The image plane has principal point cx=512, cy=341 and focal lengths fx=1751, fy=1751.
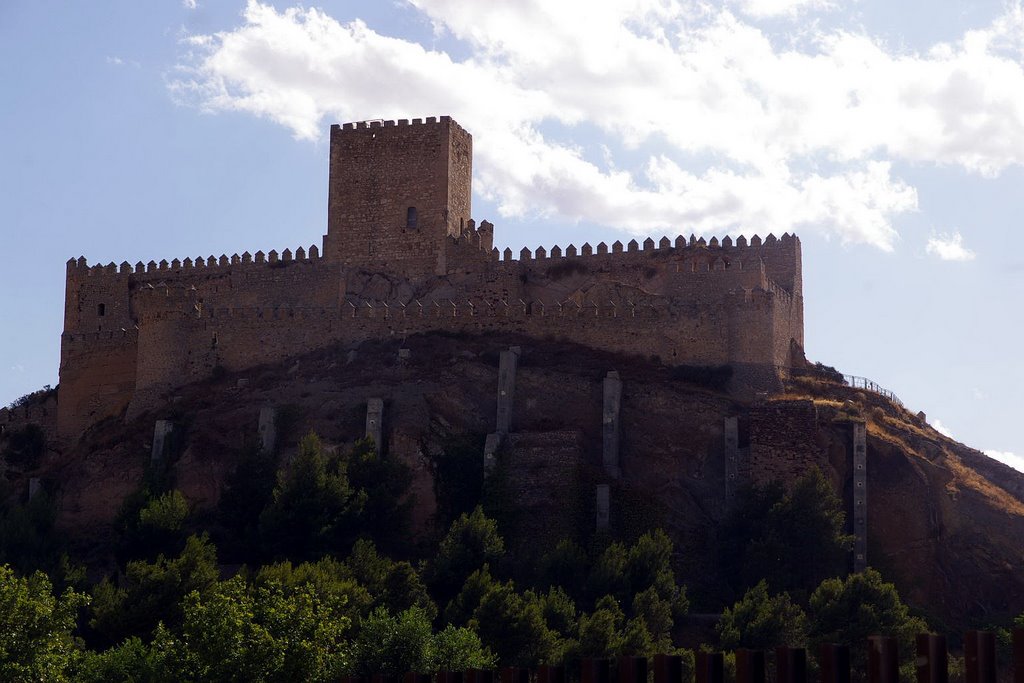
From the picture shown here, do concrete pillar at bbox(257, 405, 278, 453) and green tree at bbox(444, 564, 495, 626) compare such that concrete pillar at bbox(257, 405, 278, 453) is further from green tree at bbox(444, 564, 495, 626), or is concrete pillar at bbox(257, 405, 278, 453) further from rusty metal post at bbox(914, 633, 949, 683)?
rusty metal post at bbox(914, 633, 949, 683)

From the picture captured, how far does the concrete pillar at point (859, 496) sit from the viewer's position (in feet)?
157

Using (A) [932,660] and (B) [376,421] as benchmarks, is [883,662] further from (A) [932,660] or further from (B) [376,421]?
(B) [376,421]

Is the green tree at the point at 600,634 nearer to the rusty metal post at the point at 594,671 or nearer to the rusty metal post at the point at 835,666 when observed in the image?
the rusty metal post at the point at 594,671

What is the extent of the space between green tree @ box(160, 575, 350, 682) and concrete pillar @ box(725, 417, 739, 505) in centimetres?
1381

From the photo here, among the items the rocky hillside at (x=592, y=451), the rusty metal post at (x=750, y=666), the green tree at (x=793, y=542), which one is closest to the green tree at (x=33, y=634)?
the rocky hillside at (x=592, y=451)

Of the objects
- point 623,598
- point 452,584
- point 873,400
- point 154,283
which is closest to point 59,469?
point 154,283

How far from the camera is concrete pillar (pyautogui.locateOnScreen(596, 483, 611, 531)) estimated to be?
48469 mm

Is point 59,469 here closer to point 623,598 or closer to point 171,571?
point 171,571

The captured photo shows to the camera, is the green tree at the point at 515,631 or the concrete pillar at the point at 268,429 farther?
the concrete pillar at the point at 268,429

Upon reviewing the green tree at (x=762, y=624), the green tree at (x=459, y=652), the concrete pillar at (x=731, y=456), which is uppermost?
the concrete pillar at (x=731, y=456)

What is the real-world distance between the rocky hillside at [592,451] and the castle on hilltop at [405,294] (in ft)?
3.50

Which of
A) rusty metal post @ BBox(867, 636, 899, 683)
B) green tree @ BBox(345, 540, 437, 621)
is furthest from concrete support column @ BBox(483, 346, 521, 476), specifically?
rusty metal post @ BBox(867, 636, 899, 683)

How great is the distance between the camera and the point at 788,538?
47.0m

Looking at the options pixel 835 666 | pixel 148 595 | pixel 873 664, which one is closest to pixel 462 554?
pixel 148 595
